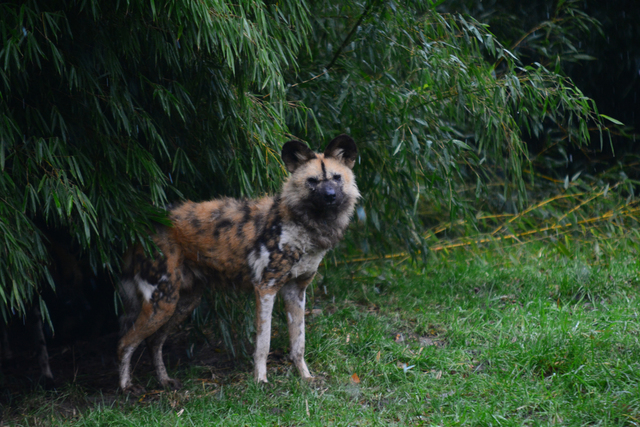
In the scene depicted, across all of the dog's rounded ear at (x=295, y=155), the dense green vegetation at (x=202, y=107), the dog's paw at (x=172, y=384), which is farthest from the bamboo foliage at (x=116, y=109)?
the dog's paw at (x=172, y=384)

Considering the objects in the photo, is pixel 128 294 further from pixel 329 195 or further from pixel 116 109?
pixel 329 195

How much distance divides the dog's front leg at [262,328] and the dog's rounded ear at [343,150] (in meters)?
0.96

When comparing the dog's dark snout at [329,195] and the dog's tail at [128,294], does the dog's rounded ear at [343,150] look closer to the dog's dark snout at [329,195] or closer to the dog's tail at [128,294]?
the dog's dark snout at [329,195]

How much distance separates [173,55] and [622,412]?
2.98 metres

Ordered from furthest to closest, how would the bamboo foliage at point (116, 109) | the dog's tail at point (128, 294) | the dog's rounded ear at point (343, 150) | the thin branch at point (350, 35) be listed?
the thin branch at point (350, 35) → the dog's tail at point (128, 294) → the dog's rounded ear at point (343, 150) → the bamboo foliage at point (116, 109)

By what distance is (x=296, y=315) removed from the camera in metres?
3.78

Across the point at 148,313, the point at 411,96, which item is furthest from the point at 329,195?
the point at 148,313

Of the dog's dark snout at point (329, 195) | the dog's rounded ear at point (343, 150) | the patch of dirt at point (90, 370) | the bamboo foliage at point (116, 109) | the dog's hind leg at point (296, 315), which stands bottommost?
the patch of dirt at point (90, 370)

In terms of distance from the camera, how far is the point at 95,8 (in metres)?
2.82

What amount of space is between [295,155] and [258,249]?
0.65 metres

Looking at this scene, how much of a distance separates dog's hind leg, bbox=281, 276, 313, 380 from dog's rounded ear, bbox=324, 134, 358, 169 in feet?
2.73

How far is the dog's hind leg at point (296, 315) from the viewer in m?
3.69

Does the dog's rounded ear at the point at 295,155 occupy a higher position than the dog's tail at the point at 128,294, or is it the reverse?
the dog's rounded ear at the point at 295,155

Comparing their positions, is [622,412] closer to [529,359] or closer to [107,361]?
[529,359]
